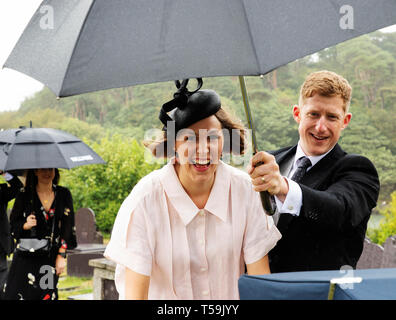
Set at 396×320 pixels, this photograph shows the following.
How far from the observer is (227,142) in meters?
2.58

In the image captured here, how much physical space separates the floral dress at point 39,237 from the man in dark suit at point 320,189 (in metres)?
3.33

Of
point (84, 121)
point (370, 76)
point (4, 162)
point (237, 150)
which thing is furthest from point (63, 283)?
point (84, 121)

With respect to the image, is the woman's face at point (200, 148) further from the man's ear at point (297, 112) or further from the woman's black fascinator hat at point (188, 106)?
the man's ear at point (297, 112)

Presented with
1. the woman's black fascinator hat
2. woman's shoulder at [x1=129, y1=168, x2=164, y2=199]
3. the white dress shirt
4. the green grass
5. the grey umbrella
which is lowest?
the green grass

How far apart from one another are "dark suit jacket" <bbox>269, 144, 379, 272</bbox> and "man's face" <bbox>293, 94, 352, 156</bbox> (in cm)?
11

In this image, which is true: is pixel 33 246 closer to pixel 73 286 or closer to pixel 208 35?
pixel 208 35

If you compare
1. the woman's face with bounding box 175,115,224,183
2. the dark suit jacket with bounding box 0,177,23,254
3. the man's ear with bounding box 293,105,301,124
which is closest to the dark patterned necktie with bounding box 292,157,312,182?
the man's ear with bounding box 293,105,301,124

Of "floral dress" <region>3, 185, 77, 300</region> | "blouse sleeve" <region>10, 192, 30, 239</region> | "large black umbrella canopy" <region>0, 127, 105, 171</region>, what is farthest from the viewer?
"large black umbrella canopy" <region>0, 127, 105, 171</region>

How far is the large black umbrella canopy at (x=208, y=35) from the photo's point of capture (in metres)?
1.75

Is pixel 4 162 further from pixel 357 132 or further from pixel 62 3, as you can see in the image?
pixel 357 132

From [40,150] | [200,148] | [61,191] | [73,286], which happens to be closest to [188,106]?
[200,148]

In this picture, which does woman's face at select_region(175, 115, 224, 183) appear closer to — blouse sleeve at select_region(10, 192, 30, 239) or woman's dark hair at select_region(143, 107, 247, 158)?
woman's dark hair at select_region(143, 107, 247, 158)

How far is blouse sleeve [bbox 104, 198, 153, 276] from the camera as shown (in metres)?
2.22

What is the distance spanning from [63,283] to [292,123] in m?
9.27
